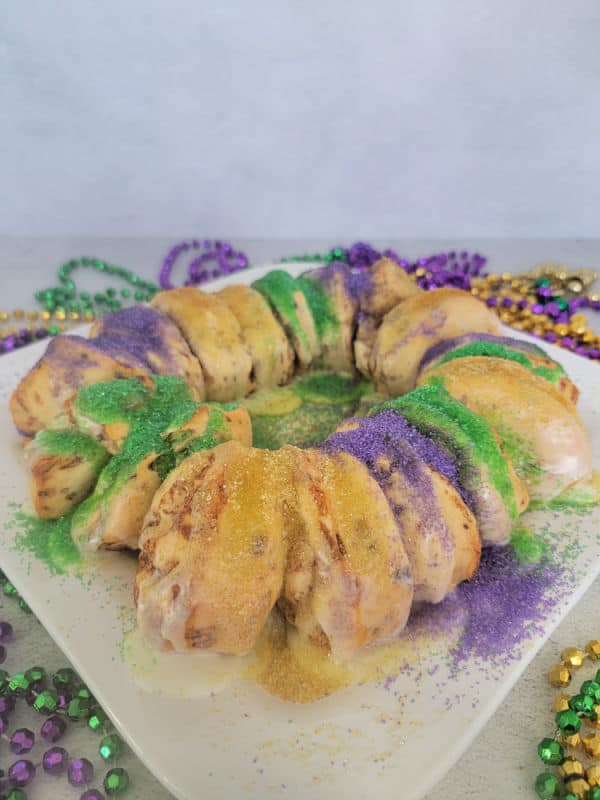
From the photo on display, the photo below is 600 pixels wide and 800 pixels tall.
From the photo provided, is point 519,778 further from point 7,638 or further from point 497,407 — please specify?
point 7,638

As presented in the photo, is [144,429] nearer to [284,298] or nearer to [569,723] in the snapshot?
[284,298]

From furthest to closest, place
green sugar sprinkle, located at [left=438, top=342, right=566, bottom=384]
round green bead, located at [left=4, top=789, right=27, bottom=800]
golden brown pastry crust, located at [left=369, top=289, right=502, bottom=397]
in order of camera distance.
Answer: golden brown pastry crust, located at [left=369, top=289, right=502, bottom=397], green sugar sprinkle, located at [left=438, top=342, right=566, bottom=384], round green bead, located at [left=4, top=789, right=27, bottom=800]

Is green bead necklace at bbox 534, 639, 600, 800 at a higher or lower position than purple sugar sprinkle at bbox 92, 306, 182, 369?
→ lower

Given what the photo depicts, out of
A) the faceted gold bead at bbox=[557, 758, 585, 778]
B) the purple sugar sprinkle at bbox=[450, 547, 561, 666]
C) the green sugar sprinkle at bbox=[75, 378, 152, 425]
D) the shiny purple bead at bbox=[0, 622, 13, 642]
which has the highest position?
the green sugar sprinkle at bbox=[75, 378, 152, 425]

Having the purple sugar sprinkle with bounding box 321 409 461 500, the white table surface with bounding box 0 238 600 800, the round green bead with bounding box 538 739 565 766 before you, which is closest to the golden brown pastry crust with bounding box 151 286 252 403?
the purple sugar sprinkle with bounding box 321 409 461 500

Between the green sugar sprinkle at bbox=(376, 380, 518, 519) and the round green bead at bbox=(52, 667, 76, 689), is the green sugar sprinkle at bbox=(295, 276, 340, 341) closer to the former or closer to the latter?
the green sugar sprinkle at bbox=(376, 380, 518, 519)

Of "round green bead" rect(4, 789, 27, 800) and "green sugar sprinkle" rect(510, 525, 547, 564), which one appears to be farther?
"green sugar sprinkle" rect(510, 525, 547, 564)

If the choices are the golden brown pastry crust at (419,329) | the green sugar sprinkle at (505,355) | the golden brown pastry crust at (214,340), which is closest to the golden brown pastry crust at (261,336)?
the golden brown pastry crust at (214,340)

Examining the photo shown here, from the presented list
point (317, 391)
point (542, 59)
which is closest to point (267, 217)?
point (542, 59)
